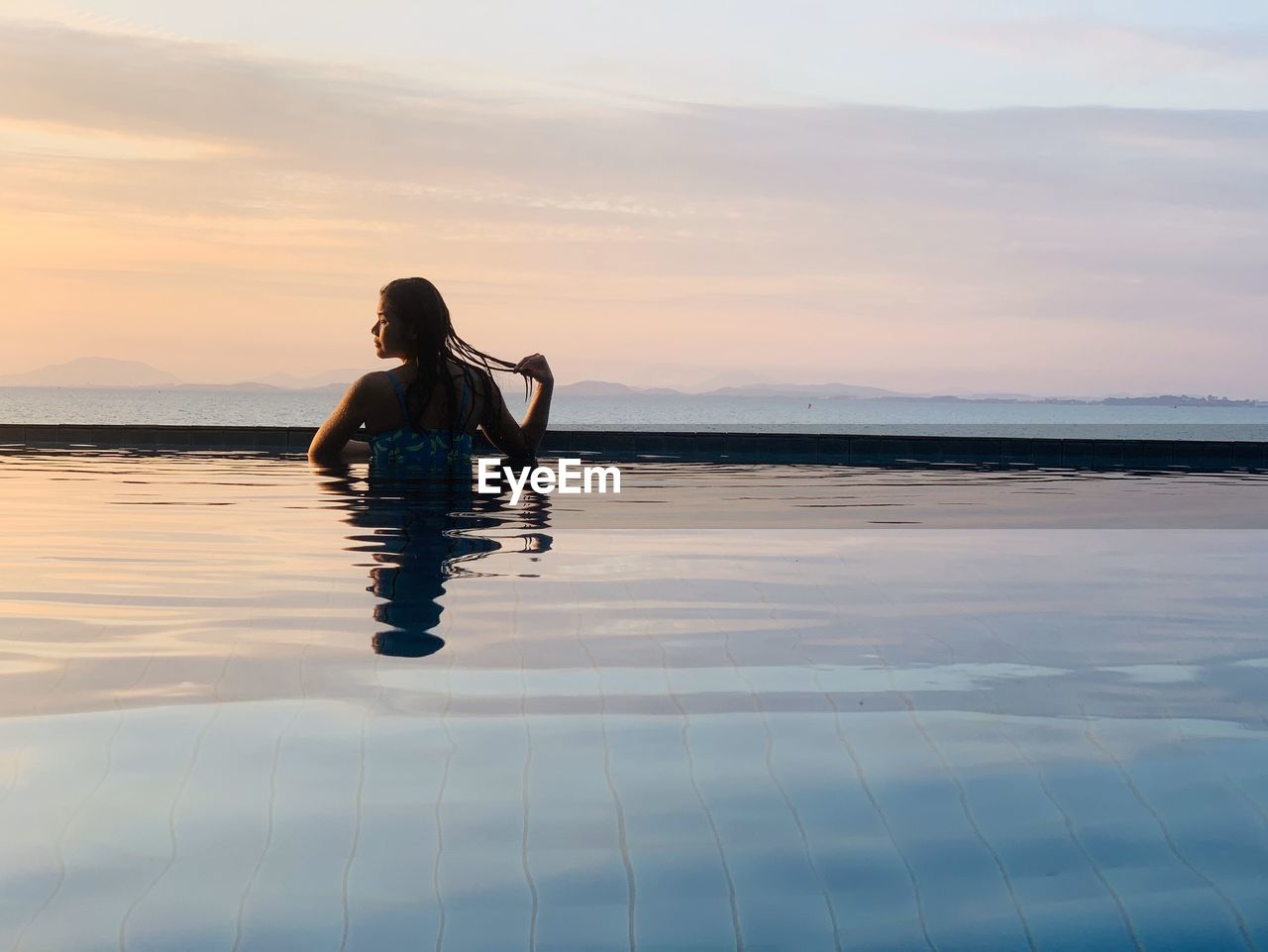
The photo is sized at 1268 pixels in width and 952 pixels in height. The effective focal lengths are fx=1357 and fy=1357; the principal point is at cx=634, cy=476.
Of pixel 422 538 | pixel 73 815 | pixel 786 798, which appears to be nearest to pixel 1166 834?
pixel 786 798

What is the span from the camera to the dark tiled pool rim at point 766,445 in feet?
61.1

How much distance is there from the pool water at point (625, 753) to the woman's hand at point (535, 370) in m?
1.29

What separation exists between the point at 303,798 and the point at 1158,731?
1.87m

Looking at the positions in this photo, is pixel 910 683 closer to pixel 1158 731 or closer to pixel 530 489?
pixel 1158 731

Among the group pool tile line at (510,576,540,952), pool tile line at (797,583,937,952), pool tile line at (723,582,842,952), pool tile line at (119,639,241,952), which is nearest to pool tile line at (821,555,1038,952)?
pool tile line at (797,583,937,952)

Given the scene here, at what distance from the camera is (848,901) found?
218 cm

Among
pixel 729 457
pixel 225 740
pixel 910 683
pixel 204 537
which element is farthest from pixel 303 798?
pixel 729 457

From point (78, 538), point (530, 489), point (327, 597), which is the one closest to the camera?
point (327, 597)

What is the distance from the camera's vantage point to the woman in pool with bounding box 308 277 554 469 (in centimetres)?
687

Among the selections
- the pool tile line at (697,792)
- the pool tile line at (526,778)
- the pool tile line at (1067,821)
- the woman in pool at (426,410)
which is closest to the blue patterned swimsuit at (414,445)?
the woman in pool at (426,410)

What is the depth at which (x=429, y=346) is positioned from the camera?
6871 mm

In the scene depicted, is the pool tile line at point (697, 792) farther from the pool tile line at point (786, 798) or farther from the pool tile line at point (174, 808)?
the pool tile line at point (174, 808)

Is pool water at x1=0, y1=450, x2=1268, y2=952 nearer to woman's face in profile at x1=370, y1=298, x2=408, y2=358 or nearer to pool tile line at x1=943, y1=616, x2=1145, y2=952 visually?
pool tile line at x1=943, y1=616, x2=1145, y2=952

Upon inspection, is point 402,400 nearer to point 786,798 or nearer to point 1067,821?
point 786,798
